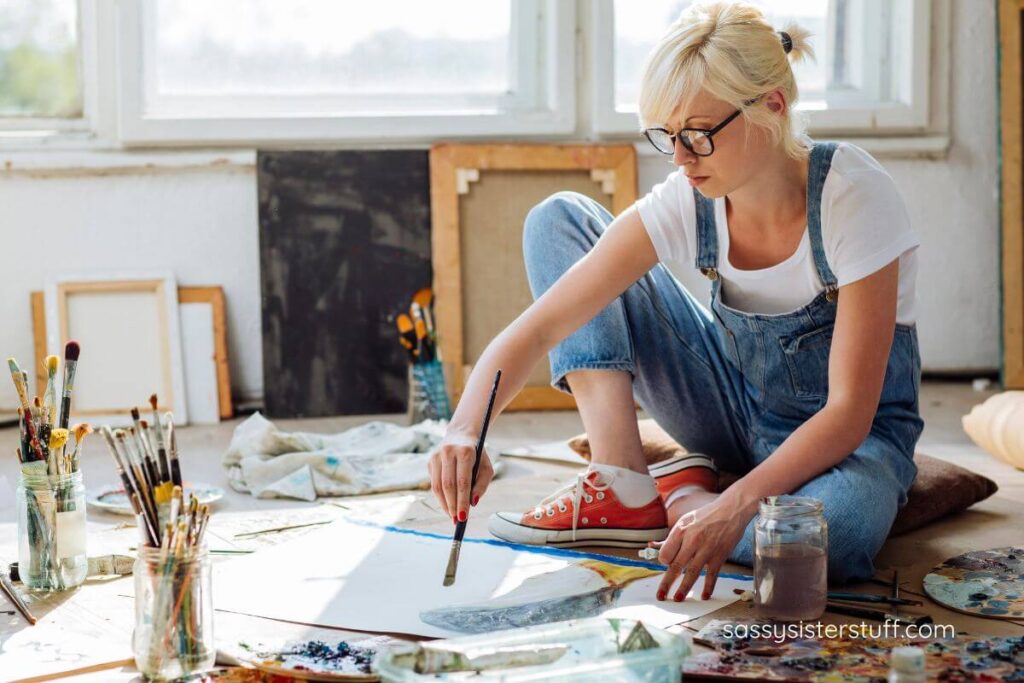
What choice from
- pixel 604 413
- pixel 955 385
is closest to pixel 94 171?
pixel 604 413

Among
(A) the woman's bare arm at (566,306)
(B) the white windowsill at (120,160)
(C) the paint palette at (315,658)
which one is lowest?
(C) the paint palette at (315,658)

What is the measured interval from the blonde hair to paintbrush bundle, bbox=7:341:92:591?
1.00m

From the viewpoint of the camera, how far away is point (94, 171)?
393 cm

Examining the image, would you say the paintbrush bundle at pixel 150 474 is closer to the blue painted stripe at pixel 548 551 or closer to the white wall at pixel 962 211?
the blue painted stripe at pixel 548 551

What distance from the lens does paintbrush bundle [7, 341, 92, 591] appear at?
1.91 m

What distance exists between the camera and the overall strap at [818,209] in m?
1.95

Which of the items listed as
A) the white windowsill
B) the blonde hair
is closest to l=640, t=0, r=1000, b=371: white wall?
the white windowsill

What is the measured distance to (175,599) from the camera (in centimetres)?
149

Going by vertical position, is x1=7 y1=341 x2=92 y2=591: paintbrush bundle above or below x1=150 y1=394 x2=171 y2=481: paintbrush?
below

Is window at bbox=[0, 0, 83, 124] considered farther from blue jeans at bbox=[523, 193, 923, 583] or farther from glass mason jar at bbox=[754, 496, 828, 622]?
glass mason jar at bbox=[754, 496, 828, 622]

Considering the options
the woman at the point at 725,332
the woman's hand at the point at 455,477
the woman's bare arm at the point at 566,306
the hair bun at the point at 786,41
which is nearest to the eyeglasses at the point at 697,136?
the woman at the point at 725,332

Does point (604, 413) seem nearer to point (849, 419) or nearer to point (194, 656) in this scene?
point (849, 419)

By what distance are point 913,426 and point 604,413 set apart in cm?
55

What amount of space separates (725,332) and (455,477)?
0.65m
